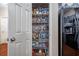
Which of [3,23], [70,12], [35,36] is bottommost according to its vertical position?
[35,36]

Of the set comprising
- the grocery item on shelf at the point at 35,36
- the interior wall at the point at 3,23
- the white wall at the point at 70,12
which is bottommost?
the grocery item on shelf at the point at 35,36

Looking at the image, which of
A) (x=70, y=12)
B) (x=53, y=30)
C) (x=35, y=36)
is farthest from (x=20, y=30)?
(x=70, y=12)

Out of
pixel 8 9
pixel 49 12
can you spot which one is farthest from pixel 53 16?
pixel 8 9

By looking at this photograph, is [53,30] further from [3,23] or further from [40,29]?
[3,23]

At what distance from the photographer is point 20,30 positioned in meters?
1.47

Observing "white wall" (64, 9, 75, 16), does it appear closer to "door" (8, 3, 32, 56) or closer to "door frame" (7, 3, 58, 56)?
"door frame" (7, 3, 58, 56)

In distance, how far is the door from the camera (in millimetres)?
1381

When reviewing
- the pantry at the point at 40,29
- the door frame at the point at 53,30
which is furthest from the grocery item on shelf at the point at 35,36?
the door frame at the point at 53,30

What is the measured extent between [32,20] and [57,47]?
1.30 feet

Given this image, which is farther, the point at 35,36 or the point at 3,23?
the point at 35,36

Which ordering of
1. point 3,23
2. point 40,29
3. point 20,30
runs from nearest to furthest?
point 3,23, point 20,30, point 40,29

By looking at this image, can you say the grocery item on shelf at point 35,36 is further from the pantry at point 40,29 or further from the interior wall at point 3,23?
the interior wall at point 3,23

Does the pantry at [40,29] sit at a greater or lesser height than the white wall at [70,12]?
lesser

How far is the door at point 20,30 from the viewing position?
1381 mm
